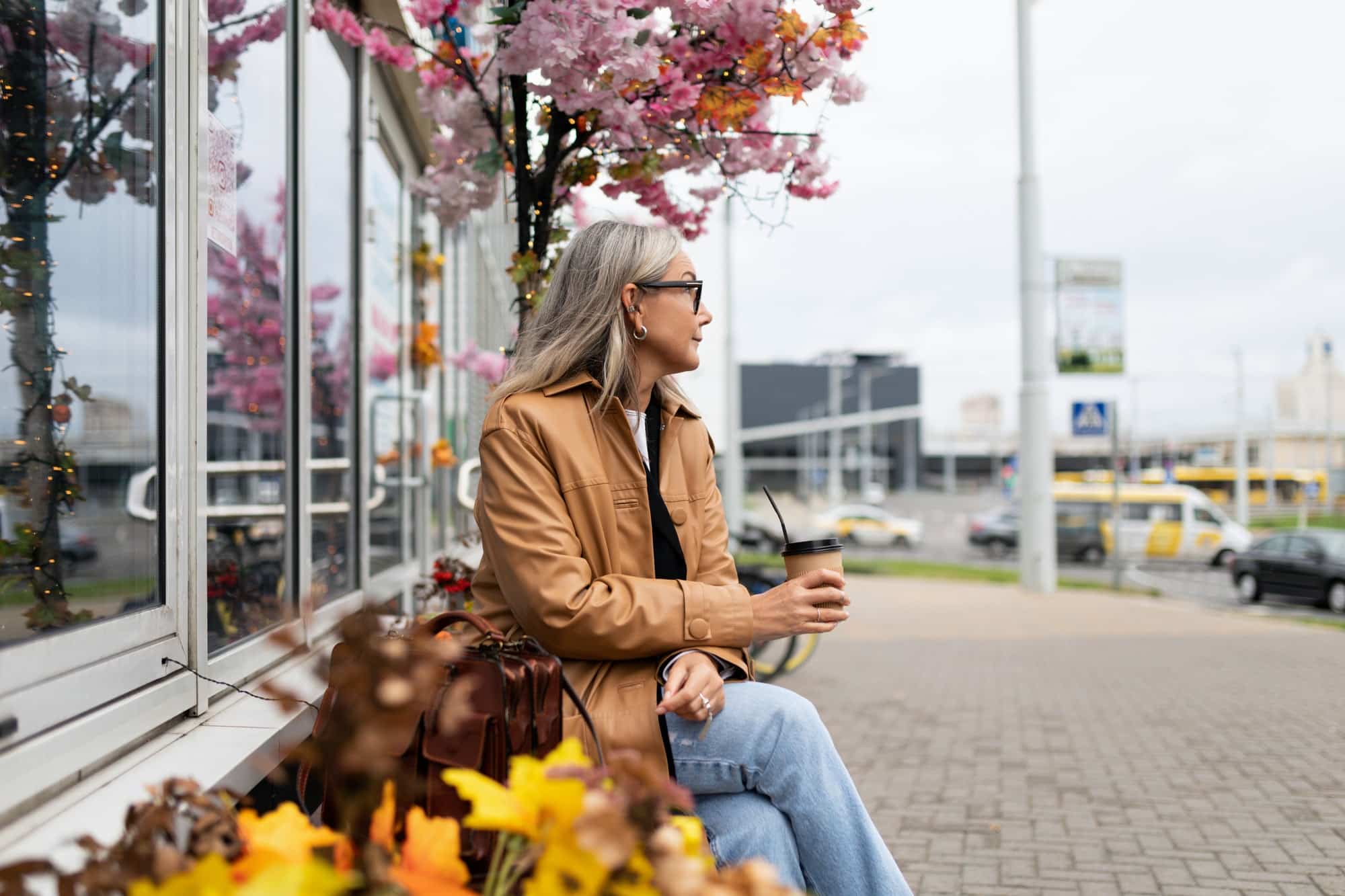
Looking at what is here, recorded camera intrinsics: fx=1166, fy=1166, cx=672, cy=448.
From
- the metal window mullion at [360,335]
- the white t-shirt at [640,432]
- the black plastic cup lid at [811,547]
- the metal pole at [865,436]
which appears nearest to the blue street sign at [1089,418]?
the metal window mullion at [360,335]

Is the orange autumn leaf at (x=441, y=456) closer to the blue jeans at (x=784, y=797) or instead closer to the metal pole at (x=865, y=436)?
the blue jeans at (x=784, y=797)

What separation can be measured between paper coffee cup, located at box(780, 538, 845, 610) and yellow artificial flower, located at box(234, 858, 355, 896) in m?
1.51

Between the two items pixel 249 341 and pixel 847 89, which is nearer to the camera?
pixel 847 89

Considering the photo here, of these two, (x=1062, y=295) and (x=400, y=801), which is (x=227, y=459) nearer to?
(x=400, y=801)

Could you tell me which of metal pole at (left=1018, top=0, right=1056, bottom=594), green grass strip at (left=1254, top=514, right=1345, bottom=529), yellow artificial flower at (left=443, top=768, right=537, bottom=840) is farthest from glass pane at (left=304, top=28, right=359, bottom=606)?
green grass strip at (left=1254, top=514, right=1345, bottom=529)

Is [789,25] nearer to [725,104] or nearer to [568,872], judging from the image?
[725,104]

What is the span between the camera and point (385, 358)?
5504 millimetres

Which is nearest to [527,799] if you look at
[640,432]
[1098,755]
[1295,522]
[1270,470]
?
[640,432]

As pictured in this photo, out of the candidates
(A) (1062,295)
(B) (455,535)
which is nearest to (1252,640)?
(A) (1062,295)

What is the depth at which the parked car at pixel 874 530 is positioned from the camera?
120 feet

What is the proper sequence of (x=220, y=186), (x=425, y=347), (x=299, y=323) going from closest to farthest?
(x=220, y=186)
(x=299, y=323)
(x=425, y=347)

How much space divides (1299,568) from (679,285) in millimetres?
17393

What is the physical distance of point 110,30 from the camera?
2.39 m

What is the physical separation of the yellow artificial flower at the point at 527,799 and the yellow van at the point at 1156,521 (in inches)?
1167
